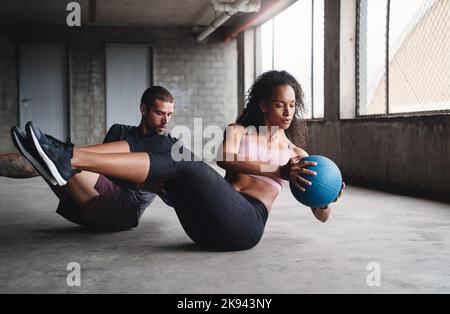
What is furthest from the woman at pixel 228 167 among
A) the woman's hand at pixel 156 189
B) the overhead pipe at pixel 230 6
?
the overhead pipe at pixel 230 6

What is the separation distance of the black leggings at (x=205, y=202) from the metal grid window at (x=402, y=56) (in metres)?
3.46

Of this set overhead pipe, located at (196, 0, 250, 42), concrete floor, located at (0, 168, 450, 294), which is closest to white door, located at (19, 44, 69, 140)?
overhead pipe, located at (196, 0, 250, 42)

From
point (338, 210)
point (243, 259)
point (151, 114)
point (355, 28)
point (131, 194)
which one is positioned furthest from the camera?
point (355, 28)

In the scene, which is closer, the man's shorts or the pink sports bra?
the pink sports bra

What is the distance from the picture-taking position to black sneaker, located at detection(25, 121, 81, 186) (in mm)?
1988

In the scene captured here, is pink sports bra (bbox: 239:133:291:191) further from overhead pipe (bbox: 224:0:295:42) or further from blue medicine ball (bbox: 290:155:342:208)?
overhead pipe (bbox: 224:0:295:42)

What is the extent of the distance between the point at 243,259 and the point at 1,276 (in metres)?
1.16

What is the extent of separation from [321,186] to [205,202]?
1.87 feet

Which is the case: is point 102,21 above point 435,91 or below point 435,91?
above

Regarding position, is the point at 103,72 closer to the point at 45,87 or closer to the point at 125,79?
the point at 125,79

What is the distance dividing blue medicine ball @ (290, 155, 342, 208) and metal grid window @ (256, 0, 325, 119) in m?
5.22

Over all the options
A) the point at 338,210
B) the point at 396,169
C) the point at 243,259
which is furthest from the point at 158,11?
the point at 243,259

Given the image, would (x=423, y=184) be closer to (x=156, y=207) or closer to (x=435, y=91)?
(x=435, y=91)

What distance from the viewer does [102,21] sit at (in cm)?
1122
